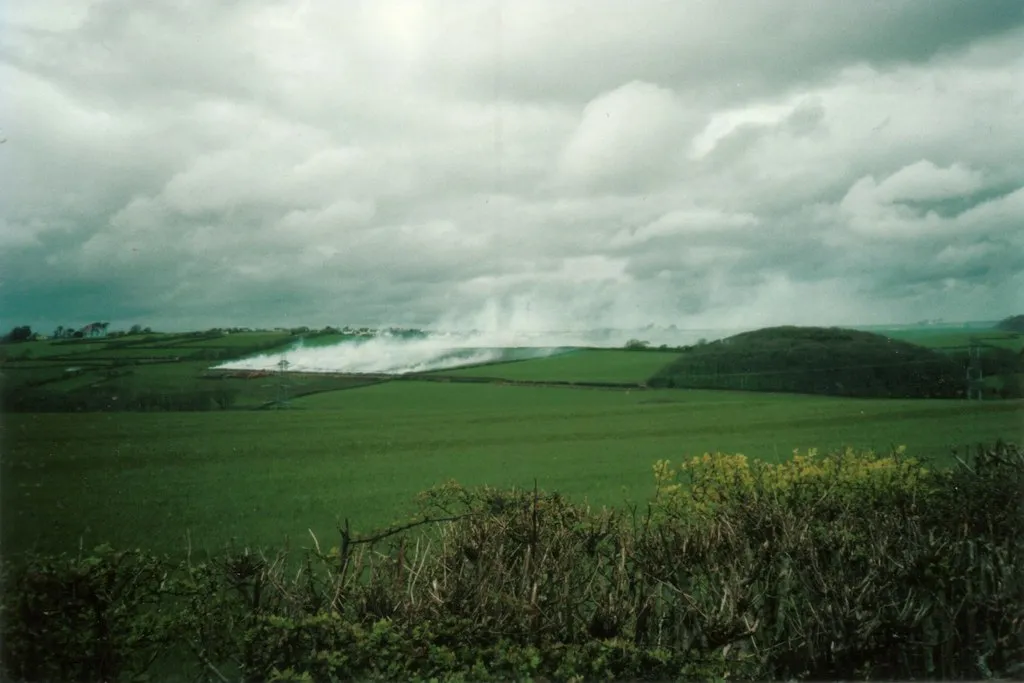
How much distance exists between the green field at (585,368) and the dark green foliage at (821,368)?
15 cm

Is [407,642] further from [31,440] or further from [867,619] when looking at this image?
[31,440]

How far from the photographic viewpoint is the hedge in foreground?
4.44 metres

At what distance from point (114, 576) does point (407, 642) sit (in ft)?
5.59

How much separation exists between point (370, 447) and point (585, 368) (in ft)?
6.34

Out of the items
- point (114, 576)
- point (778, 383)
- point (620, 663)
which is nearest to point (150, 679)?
point (114, 576)

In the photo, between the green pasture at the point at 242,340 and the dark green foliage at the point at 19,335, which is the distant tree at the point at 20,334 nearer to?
the dark green foliage at the point at 19,335

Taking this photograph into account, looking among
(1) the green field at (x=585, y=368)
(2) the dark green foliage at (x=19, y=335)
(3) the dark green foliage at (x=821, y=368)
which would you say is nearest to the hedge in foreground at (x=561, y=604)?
(1) the green field at (x=585, y=368)

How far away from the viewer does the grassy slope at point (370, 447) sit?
19.9 ft

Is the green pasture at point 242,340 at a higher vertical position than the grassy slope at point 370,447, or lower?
higher

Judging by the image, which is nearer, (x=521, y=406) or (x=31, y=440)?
(x=31, y=440)

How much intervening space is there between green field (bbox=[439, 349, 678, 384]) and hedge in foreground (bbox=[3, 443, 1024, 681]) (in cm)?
137

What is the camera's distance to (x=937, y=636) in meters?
5.28

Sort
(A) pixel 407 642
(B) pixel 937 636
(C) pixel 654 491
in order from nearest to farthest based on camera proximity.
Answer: (A) pixel 407 642 < (B) pixel 937 636 < (C) pixel 654 491

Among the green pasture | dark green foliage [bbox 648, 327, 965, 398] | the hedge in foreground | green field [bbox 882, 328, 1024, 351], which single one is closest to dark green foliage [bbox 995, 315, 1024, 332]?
green field [bbox 882, 328, 1024, 351]
